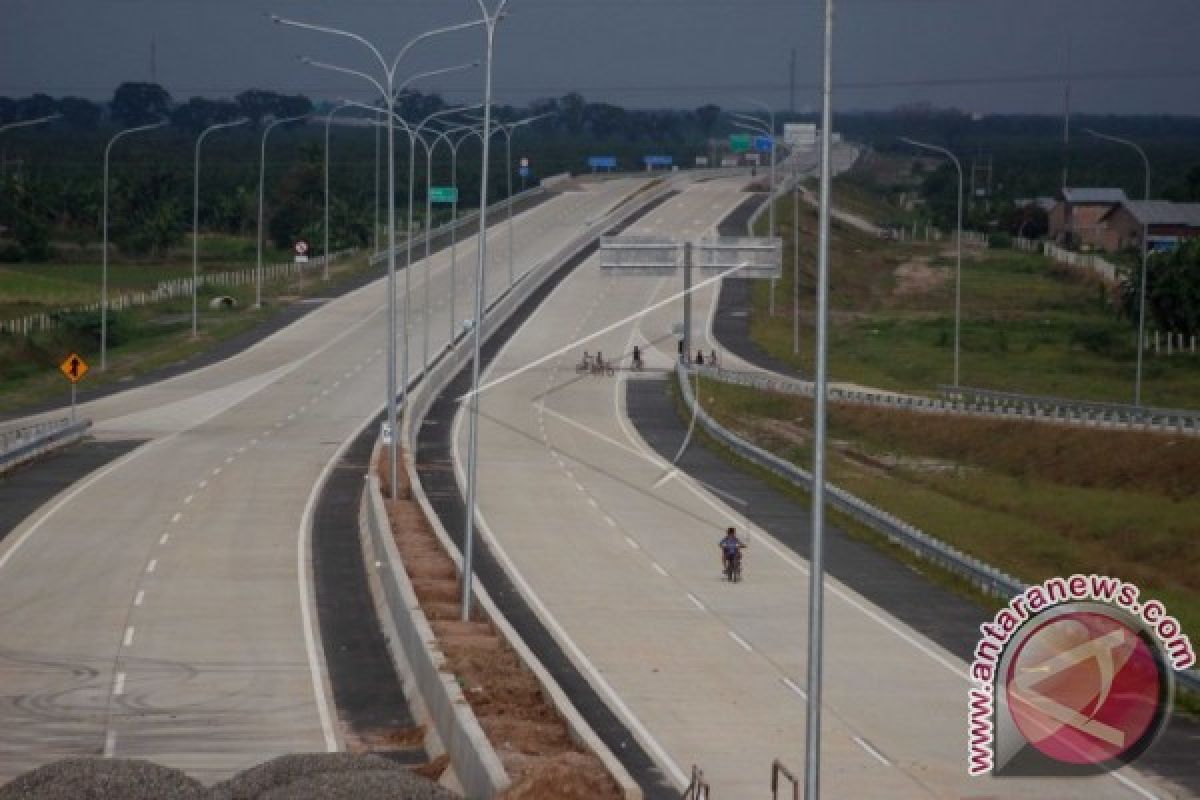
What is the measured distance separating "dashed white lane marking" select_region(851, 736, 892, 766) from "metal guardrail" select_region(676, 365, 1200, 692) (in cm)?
540

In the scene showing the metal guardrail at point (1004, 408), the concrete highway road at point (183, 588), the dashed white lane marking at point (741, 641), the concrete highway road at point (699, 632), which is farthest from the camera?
the metal guardrail at point (1004, 408)

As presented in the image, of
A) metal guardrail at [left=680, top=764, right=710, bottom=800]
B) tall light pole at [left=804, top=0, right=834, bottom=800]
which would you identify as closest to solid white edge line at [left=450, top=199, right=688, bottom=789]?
metal guardrail at [left=680, top=764, right=710, bottom=800]

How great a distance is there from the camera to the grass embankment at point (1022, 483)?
A: 5262 centimetres

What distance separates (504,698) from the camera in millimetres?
29000

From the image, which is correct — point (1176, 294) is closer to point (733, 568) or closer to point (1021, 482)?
point (1021, 482)

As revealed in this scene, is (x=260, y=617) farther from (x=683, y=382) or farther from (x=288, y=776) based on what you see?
(x=683, y=382)

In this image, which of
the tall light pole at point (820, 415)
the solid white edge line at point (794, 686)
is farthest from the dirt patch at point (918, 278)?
the tall light pole at point (820, 415)

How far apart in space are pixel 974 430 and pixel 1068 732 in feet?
162

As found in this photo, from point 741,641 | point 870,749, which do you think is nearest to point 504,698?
point 870,749

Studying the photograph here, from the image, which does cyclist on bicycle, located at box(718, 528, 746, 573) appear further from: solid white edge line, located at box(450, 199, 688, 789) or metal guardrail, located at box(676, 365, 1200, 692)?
metal guardrail, located at box(676, 365, 1200, 692)

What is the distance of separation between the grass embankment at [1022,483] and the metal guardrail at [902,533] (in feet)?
7.93

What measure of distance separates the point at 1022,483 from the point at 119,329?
152 ft

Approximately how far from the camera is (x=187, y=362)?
87500 millimetres

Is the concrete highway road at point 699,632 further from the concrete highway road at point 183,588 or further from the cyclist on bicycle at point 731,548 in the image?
the concrete highway road at point 183,588
